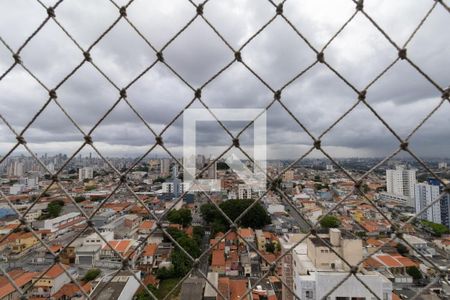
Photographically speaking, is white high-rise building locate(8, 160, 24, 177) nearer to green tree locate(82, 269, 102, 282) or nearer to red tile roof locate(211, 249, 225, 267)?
green tree locate(82, 269, 102, 282)

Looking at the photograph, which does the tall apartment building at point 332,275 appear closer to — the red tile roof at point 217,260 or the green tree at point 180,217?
the red tile roof at point 217,260

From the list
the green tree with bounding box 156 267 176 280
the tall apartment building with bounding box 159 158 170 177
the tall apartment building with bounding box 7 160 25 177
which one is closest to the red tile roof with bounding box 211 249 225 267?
the green tree with bounding box 156 267 176 280

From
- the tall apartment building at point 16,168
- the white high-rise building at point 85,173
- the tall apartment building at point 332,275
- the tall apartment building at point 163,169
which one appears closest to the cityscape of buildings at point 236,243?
the tall apartment building at point 332,275

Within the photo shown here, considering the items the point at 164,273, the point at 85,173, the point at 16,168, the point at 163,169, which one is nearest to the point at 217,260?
the point at 164,273

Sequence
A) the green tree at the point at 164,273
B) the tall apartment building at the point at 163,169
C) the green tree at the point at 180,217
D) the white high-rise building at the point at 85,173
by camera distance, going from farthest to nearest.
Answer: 1. the tall apartment building at the point at 163,169
2. the white high-rise building at the point at 85,173
3. the green tree at the point at 180,217
4. the green tree at the point at 164,273

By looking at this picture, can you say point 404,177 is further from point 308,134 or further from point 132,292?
point 308,134

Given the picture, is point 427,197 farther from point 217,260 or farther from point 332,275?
point 332,275
